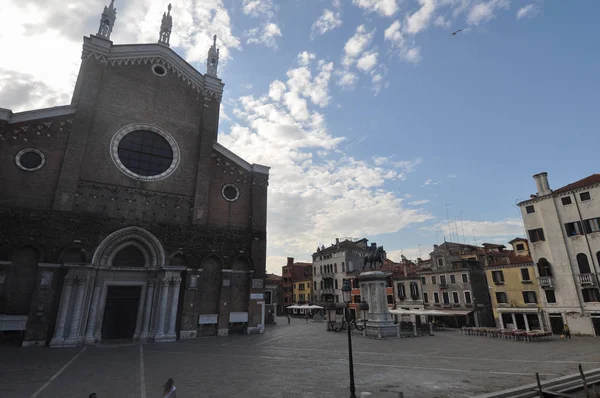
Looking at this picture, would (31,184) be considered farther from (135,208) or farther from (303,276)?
(303,276)

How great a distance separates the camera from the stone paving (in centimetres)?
952

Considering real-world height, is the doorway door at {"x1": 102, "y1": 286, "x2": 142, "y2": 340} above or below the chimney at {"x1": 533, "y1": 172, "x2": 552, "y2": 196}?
below

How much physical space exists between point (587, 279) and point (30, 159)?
41.8 m

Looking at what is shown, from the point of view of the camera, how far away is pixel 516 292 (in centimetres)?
3114

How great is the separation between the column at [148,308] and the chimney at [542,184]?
34.4 meters

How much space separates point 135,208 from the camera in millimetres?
21484

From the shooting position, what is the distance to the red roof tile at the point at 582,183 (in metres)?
26.7

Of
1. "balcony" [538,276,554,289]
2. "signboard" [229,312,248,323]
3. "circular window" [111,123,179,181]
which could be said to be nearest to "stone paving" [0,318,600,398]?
"signboard" [229,312,248,323]

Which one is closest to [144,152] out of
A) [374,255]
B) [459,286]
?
[374,255]

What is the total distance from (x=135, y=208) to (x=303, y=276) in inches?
2033

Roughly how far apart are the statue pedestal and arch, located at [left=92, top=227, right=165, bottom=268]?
590 inches

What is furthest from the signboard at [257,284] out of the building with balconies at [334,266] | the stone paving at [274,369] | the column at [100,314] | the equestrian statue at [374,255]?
the building with balconies at [334,266]

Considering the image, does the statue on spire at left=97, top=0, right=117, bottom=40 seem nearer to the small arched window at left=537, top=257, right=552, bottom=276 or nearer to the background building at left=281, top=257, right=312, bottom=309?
the small arched window at left=537, top=257, right=552, bottom=276

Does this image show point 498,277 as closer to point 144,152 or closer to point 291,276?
point 144,152
